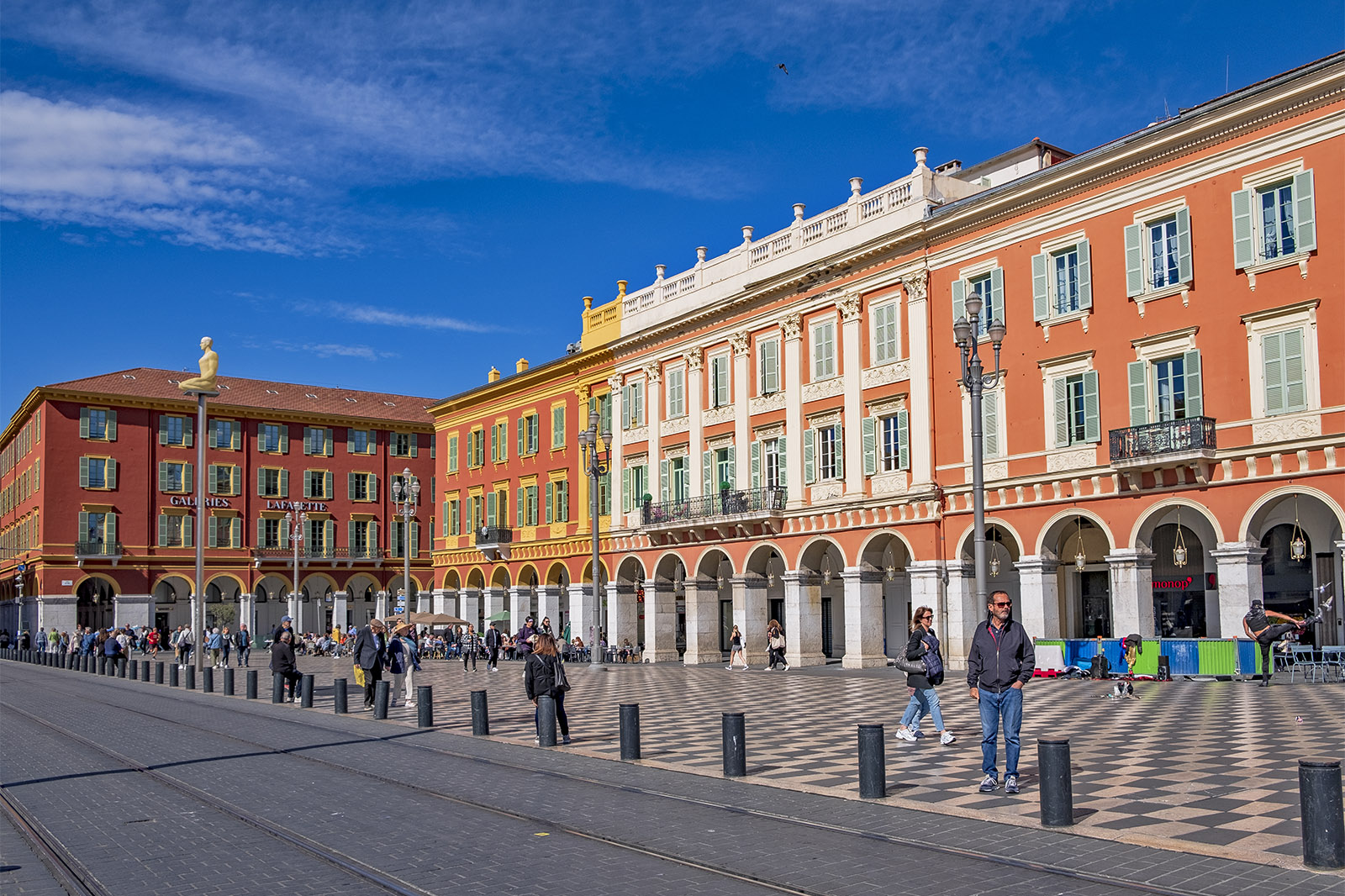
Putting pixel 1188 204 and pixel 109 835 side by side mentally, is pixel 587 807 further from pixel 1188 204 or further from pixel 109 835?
pixel 1188 204

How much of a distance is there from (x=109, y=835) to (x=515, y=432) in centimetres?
4800

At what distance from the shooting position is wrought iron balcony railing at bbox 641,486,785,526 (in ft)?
136

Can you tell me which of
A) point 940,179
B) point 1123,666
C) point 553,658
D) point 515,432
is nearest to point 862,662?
point 1123,666

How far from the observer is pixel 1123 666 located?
27797mm

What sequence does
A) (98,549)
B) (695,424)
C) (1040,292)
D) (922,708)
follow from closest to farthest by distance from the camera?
1. (922,708)
2. (1040,292)
3. (695,424)
4. (98,549)

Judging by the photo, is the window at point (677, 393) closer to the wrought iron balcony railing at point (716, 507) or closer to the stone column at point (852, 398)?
the wrought iron balcony railing at point (716, 507)

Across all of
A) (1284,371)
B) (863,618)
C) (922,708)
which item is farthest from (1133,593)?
(922,708)

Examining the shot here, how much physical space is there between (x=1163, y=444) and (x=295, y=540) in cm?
4492

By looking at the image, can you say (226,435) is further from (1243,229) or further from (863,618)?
(1243,229)

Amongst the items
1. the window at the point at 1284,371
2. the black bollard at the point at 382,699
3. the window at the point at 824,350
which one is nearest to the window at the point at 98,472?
the window at the point at 824,350

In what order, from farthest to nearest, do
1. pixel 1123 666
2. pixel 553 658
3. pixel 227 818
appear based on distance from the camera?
pixel 1123 666
pixel 553 658
pixel 227 818

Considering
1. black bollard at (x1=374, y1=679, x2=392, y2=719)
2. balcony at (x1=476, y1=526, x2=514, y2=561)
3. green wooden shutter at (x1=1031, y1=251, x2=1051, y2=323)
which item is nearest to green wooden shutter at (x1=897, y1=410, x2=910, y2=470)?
green wooden shutter at (x1=1031, y1=251, x2=1051, y2=323)

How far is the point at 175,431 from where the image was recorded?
72.8m

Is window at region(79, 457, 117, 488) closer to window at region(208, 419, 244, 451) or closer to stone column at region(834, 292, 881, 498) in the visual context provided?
window at region(208, 419, 244, 451)
